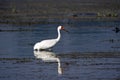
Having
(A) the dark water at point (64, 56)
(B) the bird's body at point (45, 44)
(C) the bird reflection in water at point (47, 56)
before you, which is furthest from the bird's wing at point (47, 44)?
(C) the bird reflection in water at point (47, 56)

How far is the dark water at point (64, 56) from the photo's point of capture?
19170mm

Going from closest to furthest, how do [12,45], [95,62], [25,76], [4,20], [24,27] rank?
[25,76] < [95,62] < [12,45] < [24,27] < [4,20]

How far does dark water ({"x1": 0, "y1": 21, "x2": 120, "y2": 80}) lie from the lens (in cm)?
1917

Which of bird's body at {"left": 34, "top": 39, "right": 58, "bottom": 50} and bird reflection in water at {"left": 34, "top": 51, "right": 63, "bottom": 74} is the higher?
bird's body at {"left": 34, "top": 39, "right": 58, "bottom": 50}

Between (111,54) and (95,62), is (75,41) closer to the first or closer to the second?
(111,54)

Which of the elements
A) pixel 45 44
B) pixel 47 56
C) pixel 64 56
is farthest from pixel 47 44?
pixel 64 56

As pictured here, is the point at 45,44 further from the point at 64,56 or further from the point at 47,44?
the point at 64,56

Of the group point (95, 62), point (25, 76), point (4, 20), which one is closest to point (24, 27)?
point (4, 20)

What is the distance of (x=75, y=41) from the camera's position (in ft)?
92.1

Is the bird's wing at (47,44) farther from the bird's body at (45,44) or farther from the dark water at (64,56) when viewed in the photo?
the dark water at (64,56)

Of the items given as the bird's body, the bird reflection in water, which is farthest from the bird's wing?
the bird reflection in water

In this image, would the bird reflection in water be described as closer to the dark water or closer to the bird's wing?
the dark water

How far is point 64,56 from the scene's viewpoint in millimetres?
23188

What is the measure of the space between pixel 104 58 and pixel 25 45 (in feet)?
16.9
